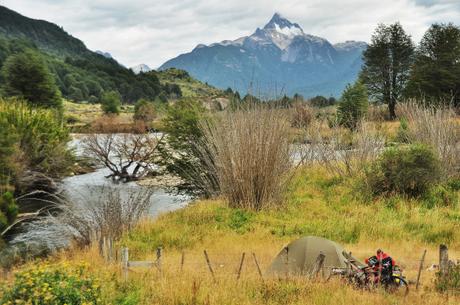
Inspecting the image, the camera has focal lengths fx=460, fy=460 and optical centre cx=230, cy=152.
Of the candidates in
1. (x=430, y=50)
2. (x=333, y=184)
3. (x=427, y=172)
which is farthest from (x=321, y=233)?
(x=430, y=50)

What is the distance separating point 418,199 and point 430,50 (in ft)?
112

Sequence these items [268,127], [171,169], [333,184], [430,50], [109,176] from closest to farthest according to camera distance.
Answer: [268,127], [333,184], [171,169], [109,176], [430,50]

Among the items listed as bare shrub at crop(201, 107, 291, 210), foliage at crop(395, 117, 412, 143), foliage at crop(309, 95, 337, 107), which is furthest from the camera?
foliage at crop(309, 95, 337, 107)

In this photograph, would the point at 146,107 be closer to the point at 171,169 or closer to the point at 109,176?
the point at 109,176

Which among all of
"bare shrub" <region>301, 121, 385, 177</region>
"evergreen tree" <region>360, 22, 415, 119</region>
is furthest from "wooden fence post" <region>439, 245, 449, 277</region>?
"evergreen tree" <region>360, 22, 415, 119</region>

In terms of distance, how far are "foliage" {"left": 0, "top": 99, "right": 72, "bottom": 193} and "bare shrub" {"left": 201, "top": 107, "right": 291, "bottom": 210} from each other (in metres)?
12.6

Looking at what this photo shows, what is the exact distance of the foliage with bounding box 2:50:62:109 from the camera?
51.7m

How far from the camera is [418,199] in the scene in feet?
52.5

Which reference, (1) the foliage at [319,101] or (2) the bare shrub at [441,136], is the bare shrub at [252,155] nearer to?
(2) the bare shrub at [441,136]

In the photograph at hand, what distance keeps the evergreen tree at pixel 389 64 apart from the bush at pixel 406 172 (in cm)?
3422

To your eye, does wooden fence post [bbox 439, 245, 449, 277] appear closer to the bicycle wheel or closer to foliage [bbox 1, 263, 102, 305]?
the bicycle wheel

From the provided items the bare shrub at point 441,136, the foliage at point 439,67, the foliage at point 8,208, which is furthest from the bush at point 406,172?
the foliage at point 439,67

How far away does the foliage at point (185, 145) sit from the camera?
65.9 feet

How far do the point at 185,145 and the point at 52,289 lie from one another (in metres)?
15.0
